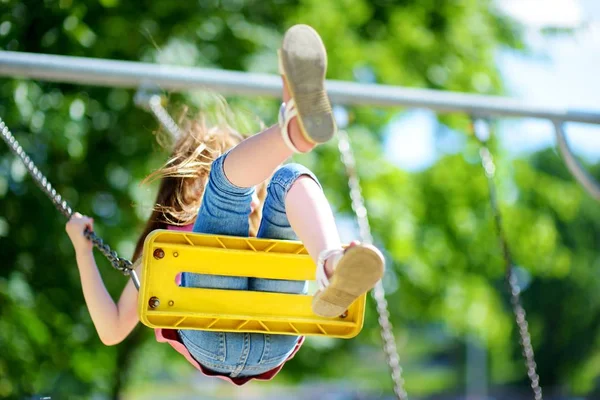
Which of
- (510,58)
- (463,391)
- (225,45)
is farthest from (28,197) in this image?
(463,391)

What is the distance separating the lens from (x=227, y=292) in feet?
7.60

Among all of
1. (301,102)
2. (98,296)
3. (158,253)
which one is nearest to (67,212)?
(98,296)

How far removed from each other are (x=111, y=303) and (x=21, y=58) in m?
1.14

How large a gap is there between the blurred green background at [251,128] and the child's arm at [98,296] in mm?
1390

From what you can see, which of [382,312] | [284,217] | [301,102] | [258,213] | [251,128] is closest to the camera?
[301,102]

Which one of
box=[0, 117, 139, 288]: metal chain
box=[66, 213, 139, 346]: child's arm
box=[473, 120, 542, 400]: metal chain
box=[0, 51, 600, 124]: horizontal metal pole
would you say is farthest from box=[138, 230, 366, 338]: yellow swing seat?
box=[0, 51, 600, 124]: horizontal metal pole

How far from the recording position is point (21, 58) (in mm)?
3363

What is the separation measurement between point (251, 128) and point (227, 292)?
1815 mm

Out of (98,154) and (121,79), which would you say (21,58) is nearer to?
(121,79)

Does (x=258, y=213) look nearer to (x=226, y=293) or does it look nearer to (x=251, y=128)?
(x=226, y=293)

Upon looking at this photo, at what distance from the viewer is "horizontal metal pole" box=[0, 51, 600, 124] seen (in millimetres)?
3422

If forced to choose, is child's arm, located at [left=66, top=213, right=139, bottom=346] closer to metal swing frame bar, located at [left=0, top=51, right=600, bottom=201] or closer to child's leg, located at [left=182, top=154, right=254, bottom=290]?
child's leg, located at [left=182, top=154, right=254, bottom=290]

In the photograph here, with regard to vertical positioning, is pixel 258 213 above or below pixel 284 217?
below

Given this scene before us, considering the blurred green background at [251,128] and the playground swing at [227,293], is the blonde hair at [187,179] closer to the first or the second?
the playground swing at [227,293]
